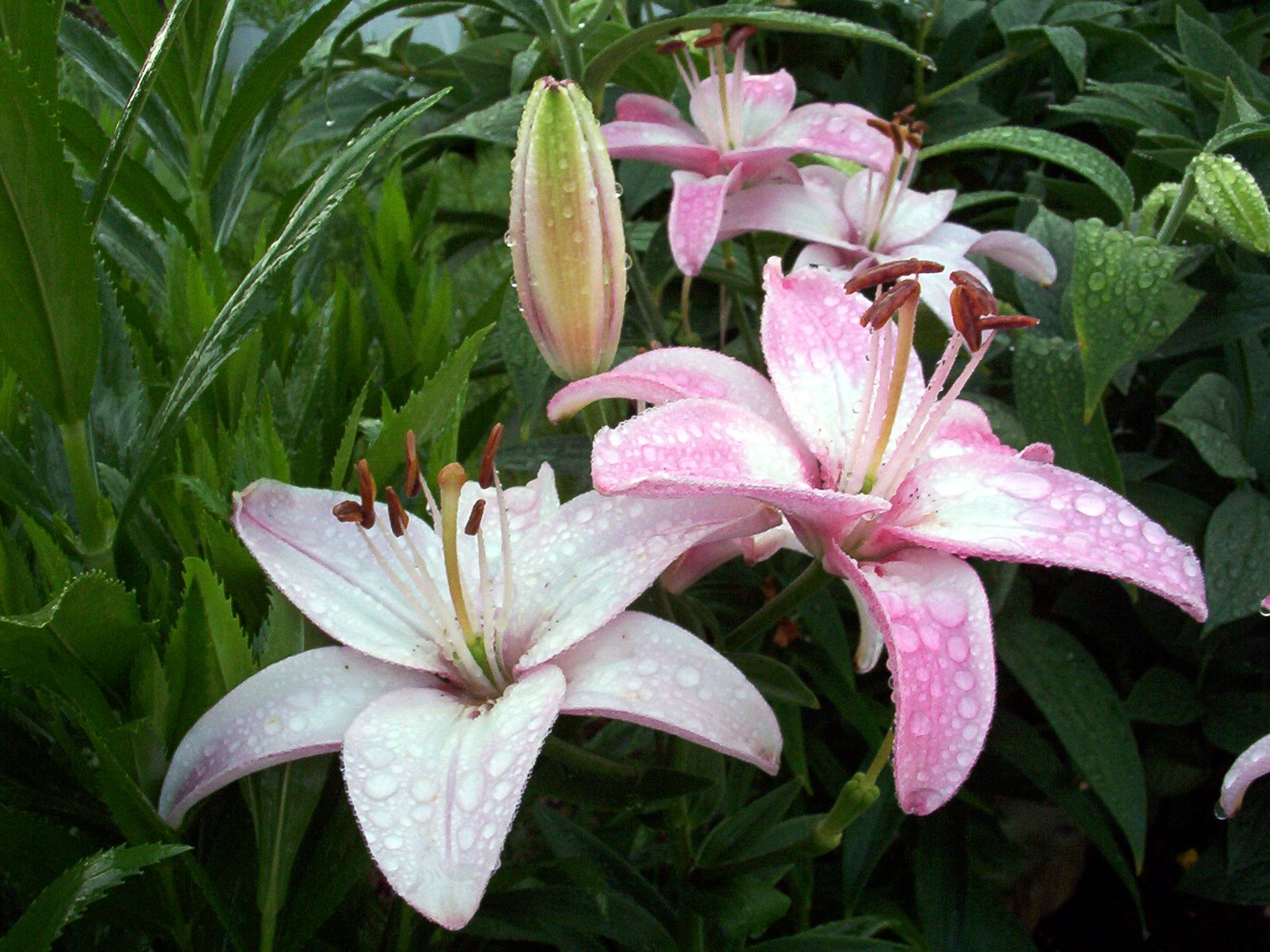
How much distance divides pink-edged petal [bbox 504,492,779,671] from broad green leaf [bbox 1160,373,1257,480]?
0.53m

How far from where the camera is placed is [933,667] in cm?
37

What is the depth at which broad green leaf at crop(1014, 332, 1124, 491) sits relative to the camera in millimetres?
723

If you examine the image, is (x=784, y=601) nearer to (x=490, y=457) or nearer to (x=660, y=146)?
(x=490, y=457)

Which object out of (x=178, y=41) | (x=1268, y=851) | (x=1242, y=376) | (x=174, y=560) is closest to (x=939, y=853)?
(x=1268, y=851)

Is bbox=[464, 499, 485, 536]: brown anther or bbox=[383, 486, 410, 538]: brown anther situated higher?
bbox=[383, 486, 410, 538]: brown anther

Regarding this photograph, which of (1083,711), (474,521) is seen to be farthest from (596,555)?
(1083,711)

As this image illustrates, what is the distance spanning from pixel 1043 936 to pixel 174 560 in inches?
40.5

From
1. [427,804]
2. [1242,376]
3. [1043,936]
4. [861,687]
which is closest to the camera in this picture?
[427,804]

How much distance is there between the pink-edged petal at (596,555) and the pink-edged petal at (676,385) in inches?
1.7

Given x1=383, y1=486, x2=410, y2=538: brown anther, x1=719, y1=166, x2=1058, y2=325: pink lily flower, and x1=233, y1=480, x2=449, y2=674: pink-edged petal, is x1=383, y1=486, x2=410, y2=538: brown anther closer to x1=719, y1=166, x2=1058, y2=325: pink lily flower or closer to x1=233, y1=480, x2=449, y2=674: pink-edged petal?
x1=233, y1=480, x2=449, y2=674: pink-edged petal

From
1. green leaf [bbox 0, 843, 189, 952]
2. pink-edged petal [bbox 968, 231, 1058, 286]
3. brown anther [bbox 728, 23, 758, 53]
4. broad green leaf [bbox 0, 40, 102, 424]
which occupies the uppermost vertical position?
broad green leaf [bbox 0, 40, 102, 424]

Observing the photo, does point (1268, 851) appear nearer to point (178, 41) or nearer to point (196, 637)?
point (196, 637)

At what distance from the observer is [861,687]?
1073mm

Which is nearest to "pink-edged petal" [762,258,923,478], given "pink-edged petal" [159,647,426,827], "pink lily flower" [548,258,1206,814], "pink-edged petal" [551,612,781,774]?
"pink lily flower" [548,258,1206,814]
